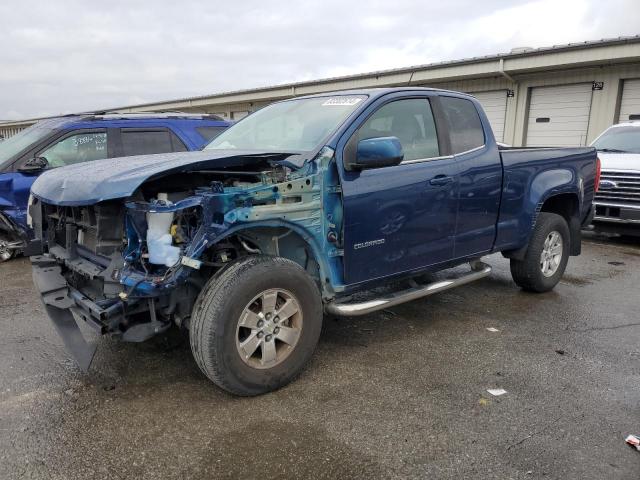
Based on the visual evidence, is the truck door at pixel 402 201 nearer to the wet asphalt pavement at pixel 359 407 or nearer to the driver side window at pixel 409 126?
the driver side window at pixel 409 126

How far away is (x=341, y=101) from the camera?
13.0ft

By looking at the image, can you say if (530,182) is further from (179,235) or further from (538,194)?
(179,235)

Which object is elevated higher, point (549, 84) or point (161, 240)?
point (549, 84)

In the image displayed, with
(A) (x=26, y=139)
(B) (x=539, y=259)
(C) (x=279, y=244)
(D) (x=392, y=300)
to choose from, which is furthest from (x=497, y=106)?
(C) (x=279, y=244)

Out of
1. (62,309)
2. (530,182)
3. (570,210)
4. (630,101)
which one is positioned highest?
(630,101)

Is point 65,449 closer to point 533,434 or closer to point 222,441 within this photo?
point 222,441

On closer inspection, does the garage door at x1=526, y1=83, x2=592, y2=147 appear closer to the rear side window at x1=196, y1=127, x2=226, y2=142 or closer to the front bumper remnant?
the rear side window at x1=196, y1=127, x2=226, y2=142

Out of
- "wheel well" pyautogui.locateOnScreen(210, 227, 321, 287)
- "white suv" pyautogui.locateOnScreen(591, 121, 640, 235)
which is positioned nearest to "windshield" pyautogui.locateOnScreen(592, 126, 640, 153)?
"white suv" pyautogui.locateOnScreen(591, 121, 640, 235)

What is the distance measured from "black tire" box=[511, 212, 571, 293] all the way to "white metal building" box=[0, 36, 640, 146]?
345 inches

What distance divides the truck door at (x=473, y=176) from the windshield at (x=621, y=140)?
550 cm

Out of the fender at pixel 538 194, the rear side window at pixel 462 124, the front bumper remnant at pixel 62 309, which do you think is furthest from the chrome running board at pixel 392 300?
the front bumper remnant at pixel 62 309

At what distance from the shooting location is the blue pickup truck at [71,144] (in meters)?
6.40

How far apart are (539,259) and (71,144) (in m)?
5.96

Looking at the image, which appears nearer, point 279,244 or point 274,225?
point 274,225
